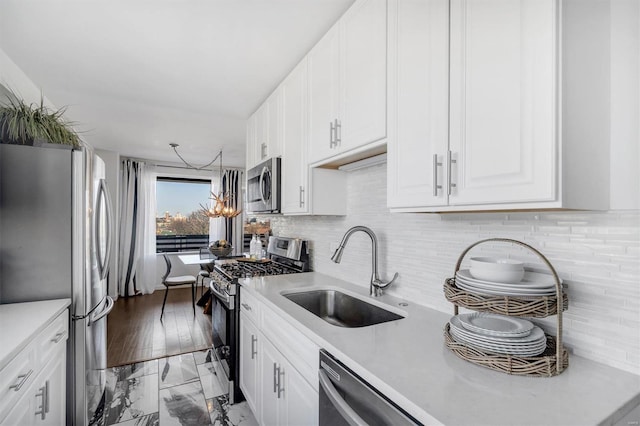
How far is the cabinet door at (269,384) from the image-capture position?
5.05 feet

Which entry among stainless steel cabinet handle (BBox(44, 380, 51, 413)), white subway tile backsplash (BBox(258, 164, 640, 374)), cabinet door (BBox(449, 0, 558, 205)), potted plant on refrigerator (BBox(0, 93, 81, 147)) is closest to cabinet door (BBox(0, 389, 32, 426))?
stainless steel cabinet handle (BBox(44, 380, 51, 413))

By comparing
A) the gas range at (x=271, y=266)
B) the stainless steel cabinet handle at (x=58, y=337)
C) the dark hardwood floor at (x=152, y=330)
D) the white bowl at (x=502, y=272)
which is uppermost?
the white bowl at (x=502, y=272)

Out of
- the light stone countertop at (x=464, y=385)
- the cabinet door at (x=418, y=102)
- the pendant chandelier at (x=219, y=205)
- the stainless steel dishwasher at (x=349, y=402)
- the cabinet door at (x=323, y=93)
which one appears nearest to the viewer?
the light stone countertop at (x=464, y=385)

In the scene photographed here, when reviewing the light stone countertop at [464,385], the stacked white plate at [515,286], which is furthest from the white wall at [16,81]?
the stacked white plate at [515,286]

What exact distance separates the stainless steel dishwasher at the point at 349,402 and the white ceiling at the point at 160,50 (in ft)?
5.69

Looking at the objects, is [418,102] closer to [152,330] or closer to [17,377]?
[17,377]

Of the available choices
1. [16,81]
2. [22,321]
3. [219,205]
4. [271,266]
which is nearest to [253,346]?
[271,266]

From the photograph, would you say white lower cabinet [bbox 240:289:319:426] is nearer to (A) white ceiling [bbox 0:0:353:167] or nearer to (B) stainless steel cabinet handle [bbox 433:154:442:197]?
(B) stainless steel cabinet handle [bbox 433:154:442:197]

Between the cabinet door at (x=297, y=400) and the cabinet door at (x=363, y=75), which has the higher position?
the cabinet door at (x=363, y=75)

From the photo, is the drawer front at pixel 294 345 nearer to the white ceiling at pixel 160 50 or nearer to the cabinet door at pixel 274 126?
the cabinet door at pixel 274 126

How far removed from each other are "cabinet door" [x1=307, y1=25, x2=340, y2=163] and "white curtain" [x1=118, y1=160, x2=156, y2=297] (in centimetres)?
469

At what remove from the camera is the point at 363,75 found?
4.90 ft

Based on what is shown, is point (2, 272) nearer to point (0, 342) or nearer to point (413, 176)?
point (0, 342)

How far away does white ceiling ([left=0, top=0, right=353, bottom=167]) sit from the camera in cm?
163
